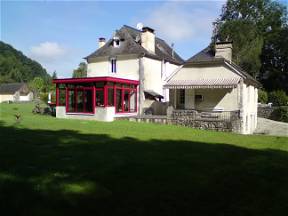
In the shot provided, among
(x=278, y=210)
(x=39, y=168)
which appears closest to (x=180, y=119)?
(x=39, y=168)

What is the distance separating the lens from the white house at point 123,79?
3080 centimetres

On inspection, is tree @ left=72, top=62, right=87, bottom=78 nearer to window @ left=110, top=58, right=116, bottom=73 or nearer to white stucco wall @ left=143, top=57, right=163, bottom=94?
window @ left=110, top=58, right=116, bottom=73

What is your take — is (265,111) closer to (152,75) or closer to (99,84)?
(152,75)

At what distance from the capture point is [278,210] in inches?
247

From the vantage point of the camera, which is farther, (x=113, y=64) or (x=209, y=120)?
(x=113, y=64)

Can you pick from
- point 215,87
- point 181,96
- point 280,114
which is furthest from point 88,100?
point 280,114

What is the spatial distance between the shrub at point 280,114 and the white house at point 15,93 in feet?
257

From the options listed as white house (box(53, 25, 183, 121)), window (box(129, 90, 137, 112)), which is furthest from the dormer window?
window (box(129, 90, 137, 112))

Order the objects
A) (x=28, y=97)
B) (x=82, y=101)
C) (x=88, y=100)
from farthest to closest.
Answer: (x=28, y=97) < (x=88, y=100) < (x=82, y=101)

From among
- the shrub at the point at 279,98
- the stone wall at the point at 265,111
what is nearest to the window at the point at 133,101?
the stone wall at the point at 265,111

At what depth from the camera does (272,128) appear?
111ft

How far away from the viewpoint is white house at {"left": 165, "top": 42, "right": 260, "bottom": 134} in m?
27.8

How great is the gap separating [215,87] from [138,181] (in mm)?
21081

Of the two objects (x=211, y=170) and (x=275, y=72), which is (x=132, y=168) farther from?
(x=275, y=72)
